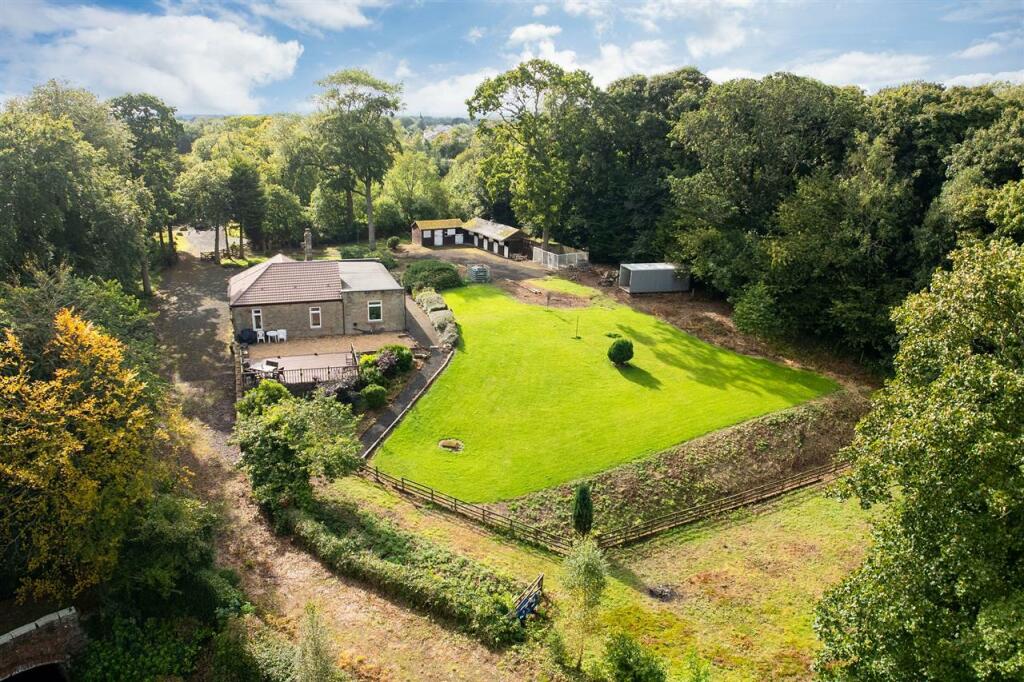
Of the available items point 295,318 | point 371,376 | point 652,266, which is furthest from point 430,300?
point 652,266

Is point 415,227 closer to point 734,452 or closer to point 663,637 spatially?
point 734,452

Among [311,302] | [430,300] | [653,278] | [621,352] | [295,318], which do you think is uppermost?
[653,278]

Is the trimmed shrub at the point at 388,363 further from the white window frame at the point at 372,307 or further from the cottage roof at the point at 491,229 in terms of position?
the cottage roof at the point at 491,229

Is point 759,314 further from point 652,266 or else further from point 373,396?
point 373,396

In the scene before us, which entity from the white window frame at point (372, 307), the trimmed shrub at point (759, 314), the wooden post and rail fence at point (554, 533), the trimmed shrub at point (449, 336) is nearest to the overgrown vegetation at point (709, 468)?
the wooden post and rail fence at point (554, 533)

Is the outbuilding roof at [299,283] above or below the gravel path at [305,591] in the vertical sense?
above

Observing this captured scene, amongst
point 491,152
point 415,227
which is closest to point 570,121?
point 491,152

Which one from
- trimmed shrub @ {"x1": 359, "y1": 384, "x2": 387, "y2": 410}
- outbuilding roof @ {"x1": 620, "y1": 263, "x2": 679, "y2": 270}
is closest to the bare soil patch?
outbuilding roof @ {"x1": 620, "y1": 263, "x2": 679, "y2": 270}
